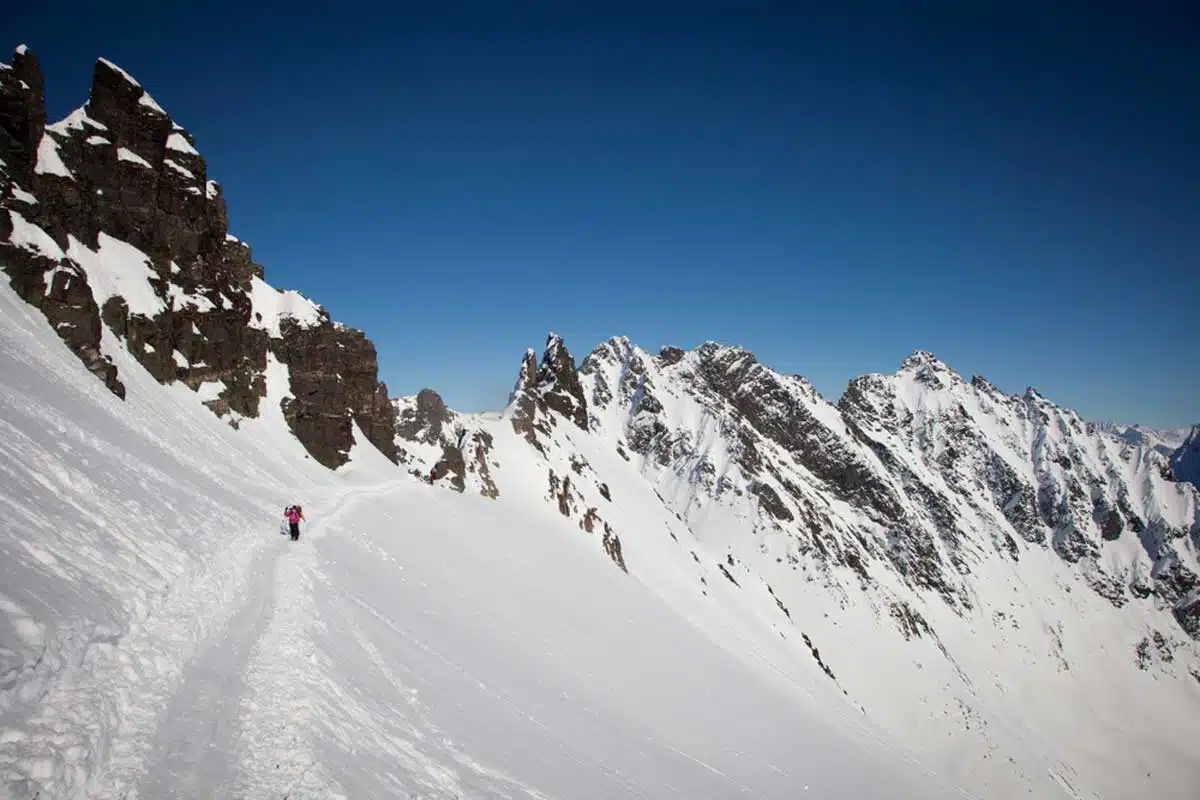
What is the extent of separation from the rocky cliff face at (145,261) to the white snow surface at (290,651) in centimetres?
263

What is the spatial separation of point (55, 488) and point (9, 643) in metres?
7.94

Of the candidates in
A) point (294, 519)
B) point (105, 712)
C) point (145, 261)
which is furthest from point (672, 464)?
point (105, 712)

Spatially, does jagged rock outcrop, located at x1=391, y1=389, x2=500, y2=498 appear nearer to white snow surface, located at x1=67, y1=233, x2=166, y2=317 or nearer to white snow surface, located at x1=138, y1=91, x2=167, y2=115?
white snow surface, located at x1=67, y1=233, x2=166, y2=317

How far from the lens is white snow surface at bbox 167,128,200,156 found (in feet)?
153

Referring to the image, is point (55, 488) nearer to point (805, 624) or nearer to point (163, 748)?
point (163, 748)

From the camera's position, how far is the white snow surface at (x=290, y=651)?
763 cm

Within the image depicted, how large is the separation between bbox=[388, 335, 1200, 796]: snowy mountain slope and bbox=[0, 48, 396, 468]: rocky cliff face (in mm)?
23724

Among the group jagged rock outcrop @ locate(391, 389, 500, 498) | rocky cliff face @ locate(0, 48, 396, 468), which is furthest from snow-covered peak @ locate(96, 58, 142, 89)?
jagged rock outcrop @ locate(391, 389, 500, 498)

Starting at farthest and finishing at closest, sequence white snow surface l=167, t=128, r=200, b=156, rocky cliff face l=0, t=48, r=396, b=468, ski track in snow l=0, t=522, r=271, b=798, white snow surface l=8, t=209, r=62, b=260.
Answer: white snow surface l=167, t=128, r=200, b=156, rocky cliff face l=0, t=48, r=396, b=468, white snow surface l=8, t=209, r=62, b=260, ski track in snow l=0, t=522, r=271, b=798

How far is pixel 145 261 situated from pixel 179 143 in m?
10.9

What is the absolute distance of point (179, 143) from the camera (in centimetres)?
4716

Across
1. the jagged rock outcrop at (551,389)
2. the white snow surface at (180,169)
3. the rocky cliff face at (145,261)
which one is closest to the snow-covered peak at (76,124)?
the rocky cliff face at (145,261)

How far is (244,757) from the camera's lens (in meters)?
7.77

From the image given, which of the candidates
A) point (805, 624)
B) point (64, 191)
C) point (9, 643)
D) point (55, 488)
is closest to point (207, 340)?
point (64, 191)
